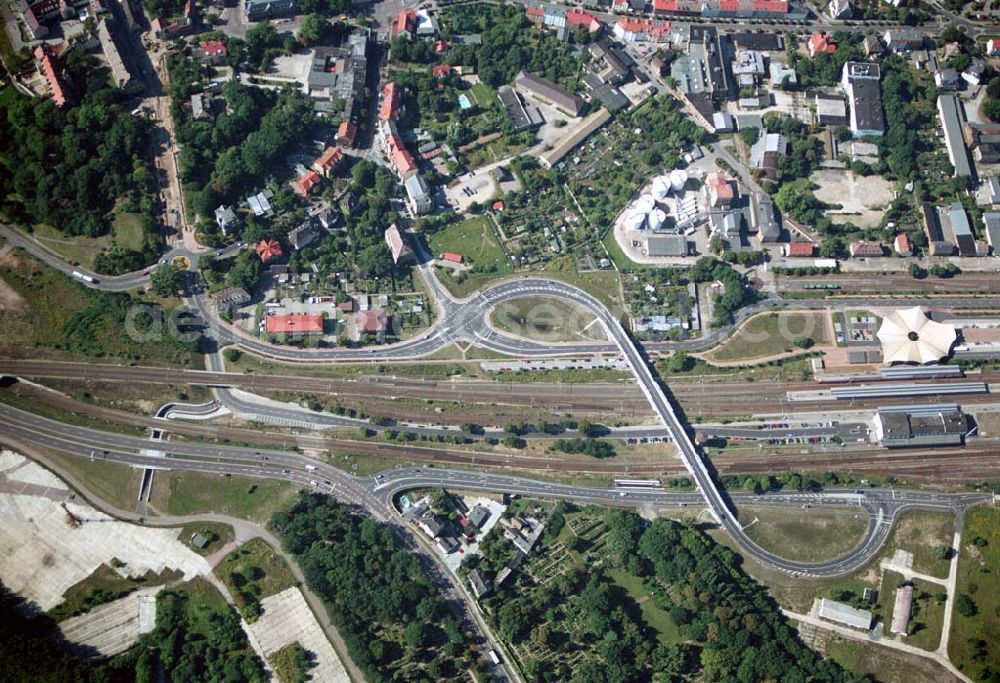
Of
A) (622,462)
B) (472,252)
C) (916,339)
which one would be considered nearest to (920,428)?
(916,339)

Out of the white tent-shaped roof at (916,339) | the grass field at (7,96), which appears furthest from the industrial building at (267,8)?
the white tent-shaped roof at (916,339)

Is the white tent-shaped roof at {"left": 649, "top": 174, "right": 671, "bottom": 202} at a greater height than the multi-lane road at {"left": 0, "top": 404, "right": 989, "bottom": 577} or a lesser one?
greater

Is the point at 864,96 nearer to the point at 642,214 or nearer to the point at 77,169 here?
the point at 642,214

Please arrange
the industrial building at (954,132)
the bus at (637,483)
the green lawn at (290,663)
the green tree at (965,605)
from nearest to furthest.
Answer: the green lawn at (290,663) → the green tree at (965,605) → the bus at (637,483) → the industrial building at (954,132)

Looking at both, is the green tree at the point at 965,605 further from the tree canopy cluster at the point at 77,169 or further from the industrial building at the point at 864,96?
the tree canopy cluster at the point at 77,169

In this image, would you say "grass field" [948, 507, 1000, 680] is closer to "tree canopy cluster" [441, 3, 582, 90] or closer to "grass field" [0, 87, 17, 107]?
"tree canopy cluster" [441, 3, 582, 90]

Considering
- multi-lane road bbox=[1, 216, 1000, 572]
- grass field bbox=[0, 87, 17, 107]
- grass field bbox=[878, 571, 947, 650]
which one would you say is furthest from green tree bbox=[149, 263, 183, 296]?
grass field bbox=[878, 571, 947, 650]
